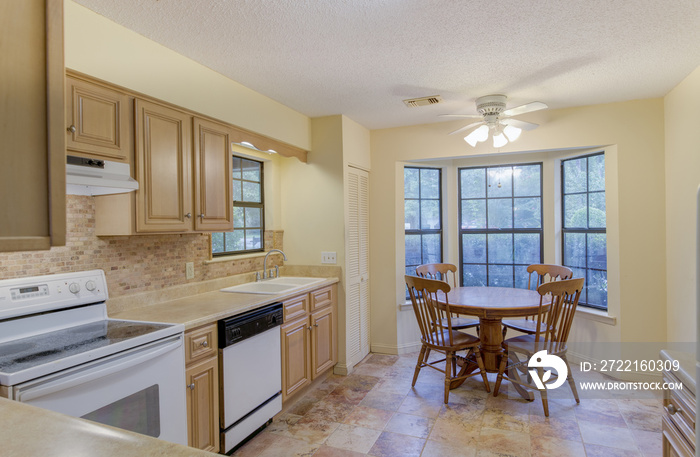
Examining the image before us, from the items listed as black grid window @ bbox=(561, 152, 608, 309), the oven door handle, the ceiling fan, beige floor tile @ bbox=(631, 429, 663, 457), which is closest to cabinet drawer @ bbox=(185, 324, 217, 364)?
the oven door handle

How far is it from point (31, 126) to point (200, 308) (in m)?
1.97

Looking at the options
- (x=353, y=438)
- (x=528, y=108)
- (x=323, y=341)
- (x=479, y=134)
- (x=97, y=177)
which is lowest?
(x=353, y=438)

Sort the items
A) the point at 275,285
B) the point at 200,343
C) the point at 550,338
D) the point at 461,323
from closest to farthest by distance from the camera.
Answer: the point at 200,343 → the point at 550,338 → the point at 275,285 → the point at 461,323

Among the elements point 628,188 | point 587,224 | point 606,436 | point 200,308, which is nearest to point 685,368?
point 606,436

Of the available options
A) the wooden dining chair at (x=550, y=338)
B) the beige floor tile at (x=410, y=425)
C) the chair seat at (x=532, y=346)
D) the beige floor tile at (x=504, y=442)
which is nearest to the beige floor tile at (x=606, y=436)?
the wooden dining chair at (x=550, y=338)

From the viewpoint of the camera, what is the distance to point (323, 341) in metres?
3.50

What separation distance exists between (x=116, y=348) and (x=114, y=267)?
0.86 m

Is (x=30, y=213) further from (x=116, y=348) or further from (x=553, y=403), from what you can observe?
(x=553, y=403)

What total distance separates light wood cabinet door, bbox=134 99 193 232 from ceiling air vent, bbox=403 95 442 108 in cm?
176

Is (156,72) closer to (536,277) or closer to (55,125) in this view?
(55,125)

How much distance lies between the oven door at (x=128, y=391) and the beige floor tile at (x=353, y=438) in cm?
98

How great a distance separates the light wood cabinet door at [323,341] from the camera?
3328 mm

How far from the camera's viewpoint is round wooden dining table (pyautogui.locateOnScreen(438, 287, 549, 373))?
3025 mm

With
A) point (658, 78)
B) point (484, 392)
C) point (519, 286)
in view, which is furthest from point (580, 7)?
point (519, 286)
